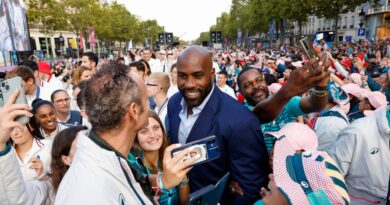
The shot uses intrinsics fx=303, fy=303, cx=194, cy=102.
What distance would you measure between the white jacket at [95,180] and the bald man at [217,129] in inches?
30.2

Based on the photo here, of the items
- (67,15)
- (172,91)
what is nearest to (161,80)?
(172,91)

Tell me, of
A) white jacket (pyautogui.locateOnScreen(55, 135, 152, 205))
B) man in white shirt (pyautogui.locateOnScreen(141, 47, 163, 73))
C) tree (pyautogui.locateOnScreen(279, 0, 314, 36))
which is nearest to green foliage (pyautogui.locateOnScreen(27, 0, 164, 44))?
man in white shirt (pyautogui.locateOnScreen(141, 47, 163, 73))

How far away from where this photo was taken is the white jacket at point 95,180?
134 centimetres

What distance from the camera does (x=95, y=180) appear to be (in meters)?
1.37

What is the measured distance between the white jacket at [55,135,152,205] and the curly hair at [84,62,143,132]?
5.1 inches

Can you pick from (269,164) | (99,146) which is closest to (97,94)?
(99,146)

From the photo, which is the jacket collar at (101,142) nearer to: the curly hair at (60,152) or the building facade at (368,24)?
the curly hair at (60,152)

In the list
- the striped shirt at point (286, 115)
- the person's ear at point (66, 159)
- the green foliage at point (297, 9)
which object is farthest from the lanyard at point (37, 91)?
the green foliage at point (297, 9)

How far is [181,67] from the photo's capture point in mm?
2363

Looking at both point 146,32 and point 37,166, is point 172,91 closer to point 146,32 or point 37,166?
point 37,166

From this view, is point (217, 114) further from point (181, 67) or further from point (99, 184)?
point (99, 184)

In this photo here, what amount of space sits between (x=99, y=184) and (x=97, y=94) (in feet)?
1.51

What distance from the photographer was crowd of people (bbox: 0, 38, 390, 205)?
1437 millimetres

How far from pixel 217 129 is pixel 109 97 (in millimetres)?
829
